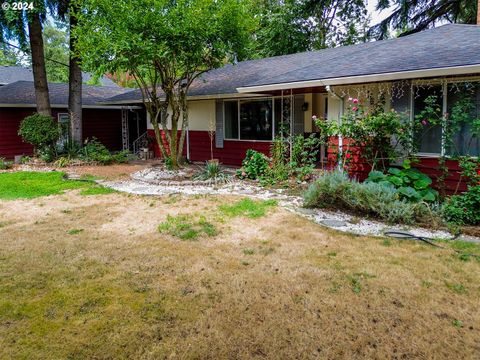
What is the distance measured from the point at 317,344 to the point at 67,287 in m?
2.27

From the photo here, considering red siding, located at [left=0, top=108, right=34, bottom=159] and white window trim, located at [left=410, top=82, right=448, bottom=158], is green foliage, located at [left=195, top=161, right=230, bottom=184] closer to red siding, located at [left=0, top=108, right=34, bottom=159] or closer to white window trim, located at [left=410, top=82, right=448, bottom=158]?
white window trim, located at [left=410, top=82, right=448, bottom=158]

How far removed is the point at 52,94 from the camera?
17547mm

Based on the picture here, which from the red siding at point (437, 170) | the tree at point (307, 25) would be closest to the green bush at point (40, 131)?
the red siding at point (437, 170)

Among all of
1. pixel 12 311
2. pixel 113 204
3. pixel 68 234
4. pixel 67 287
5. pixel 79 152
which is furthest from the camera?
pixel 79 152

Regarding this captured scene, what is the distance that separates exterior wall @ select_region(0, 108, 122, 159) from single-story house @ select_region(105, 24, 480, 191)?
3.49m

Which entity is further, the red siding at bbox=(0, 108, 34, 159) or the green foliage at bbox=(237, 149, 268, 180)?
the red siding at bbox=(0, 108, 34, 159)

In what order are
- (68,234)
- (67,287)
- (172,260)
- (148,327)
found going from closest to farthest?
(148,327), (67,287), (172,260), (68,234)

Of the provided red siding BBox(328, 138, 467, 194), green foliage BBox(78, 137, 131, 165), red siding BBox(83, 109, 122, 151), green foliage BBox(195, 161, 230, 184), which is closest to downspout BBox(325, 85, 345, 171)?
red siding BBox(328, 138, 467, 194)

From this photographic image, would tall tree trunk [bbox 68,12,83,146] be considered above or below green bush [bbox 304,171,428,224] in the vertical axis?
above

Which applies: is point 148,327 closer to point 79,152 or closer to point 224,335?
point 224,335

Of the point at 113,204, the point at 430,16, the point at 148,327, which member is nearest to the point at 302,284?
the point at 148,327

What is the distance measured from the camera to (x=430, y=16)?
1650cm

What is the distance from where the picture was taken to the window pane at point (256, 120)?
441 inches

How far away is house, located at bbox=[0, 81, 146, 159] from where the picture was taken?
15.1 metres
